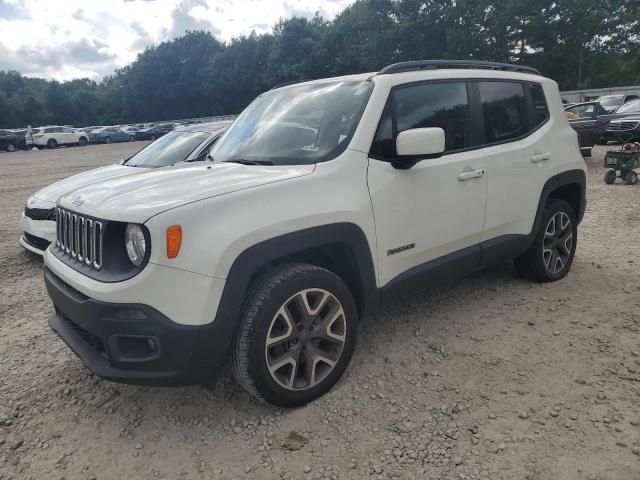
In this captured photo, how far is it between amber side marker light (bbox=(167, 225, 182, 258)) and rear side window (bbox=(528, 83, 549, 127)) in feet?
10.5

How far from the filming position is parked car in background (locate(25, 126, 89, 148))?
3435cm

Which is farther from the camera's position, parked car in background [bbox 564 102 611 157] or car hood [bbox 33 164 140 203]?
parked car in background [bbox 564 102 611 157]

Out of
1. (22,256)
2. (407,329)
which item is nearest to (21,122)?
(22,256)

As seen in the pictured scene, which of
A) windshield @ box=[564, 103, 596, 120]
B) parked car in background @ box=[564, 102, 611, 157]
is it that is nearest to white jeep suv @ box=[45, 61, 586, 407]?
parked car in background @ box=[564, 102, 611, 157]

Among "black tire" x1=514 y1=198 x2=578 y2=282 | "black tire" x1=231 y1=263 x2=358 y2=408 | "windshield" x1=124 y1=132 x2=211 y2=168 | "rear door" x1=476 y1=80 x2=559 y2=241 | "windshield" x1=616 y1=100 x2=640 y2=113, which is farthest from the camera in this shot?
"windshield" x1=616 y1=100 x2=640 y2=113

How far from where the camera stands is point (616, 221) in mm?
6574

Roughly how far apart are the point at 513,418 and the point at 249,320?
4.94 ft

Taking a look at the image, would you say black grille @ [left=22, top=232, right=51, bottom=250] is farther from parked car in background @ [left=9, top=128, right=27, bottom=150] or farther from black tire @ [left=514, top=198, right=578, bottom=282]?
parked car in background @ [left=9, top=128, right=27, bottom=150]

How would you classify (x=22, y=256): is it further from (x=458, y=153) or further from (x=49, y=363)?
(x=458, y=153)

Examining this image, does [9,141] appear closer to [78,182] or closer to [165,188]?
[78,182]

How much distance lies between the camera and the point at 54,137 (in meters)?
35.3

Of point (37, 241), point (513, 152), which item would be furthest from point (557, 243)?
point (37, 241)

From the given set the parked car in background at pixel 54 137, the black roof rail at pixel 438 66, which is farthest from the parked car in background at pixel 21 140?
the black roof rail at pixel 438 66

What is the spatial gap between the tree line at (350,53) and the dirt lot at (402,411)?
4742 cm
